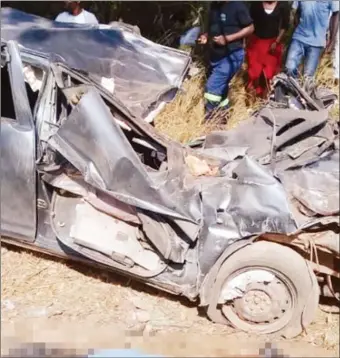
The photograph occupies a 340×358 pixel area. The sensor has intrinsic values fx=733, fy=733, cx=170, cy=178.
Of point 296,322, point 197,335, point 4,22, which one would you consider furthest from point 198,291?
point 4,22

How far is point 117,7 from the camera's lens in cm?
1016

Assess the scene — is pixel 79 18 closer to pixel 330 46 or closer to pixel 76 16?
pixel 76 16

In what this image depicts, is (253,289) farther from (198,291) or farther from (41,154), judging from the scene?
(41,154)

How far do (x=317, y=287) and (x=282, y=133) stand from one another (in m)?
1.19

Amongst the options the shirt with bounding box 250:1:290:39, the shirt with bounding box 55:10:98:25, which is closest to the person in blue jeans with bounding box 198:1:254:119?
the shirt with bounding box 250:1:290:39

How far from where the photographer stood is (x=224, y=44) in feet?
23.8

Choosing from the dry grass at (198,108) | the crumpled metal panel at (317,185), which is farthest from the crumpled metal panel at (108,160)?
the dry grass at (198,108)

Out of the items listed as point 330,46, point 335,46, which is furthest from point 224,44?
point 330,46

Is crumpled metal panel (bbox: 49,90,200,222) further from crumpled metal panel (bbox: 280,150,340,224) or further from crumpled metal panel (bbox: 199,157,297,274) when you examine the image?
crumpled metal panel (bbox: 280,150,340,224)

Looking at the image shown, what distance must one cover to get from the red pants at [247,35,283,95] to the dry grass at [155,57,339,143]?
0.92 feet

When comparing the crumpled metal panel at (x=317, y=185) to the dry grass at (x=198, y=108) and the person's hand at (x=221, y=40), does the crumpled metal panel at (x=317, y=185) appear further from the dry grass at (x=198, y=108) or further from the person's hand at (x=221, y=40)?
the person's hand at (x=221, y=40)

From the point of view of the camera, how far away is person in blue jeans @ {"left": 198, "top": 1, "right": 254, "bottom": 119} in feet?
23.7

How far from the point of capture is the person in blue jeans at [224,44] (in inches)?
284

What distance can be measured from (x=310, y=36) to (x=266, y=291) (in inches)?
153
